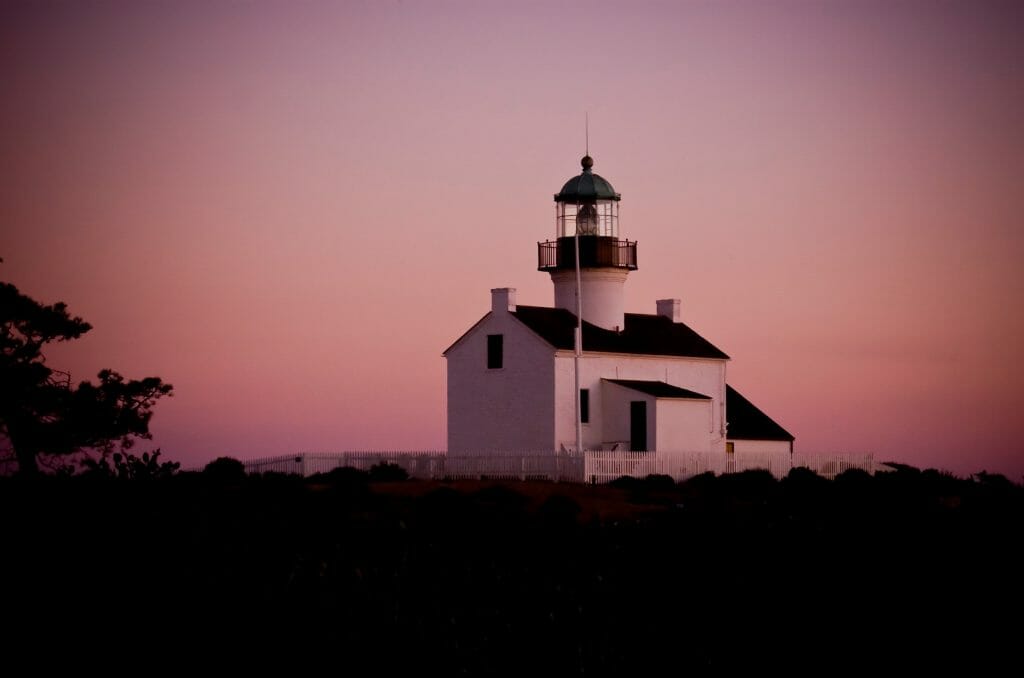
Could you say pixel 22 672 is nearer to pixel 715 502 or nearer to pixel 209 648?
pixel 209 648

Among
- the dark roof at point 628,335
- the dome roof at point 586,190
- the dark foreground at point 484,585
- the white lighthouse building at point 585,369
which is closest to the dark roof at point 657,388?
the white lighthouse building at point 585,369

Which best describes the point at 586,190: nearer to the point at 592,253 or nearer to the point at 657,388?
the point at 592,253

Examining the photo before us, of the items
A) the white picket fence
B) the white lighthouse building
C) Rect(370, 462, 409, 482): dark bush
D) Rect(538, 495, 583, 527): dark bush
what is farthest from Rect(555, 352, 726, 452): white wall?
Rect(538, 495, 583, 527): dark bush

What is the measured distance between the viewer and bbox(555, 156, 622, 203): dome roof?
168 ft

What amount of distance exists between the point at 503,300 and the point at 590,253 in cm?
367

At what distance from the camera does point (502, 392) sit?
48.5m

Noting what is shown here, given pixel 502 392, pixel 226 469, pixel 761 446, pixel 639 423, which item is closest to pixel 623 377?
pixel 639 423

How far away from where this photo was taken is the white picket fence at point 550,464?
147 feet

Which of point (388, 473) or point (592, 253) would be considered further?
point (592, 253)

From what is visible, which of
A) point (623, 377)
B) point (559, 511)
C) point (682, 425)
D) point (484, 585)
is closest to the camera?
point (484, 585)

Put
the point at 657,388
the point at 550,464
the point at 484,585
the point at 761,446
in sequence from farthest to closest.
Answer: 1. the point at 761,446
2. the point at 657,388
3. the point at 550,464
4. the point at 484,585

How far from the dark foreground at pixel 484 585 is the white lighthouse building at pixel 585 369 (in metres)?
10.3

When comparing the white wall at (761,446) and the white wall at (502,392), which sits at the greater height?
the white wall at (502,392)

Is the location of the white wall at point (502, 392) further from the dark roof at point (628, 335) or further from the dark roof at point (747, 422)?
the dark roof at point (747, 422)
